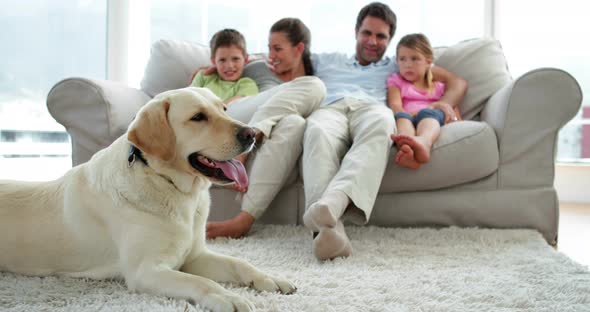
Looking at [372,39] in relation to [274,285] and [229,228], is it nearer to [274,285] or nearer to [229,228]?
[229,228]

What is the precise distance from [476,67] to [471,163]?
898 mm

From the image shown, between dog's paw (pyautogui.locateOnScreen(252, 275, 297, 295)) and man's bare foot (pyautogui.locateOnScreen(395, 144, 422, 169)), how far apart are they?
924mm

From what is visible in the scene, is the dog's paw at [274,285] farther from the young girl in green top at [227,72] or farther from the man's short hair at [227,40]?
the man's short hair at [227,40]

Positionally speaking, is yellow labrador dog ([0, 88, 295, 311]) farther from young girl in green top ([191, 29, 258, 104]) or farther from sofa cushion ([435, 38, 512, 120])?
sofa cushion ([435, 38, 512, 120])

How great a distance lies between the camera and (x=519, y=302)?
1266 millimetres

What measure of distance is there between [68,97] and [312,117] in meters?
1.12

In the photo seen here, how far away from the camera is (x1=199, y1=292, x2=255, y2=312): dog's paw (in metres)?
1.12

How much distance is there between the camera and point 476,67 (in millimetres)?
2846

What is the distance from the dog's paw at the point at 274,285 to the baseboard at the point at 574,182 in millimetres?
3273

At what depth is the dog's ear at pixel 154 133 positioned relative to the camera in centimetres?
129

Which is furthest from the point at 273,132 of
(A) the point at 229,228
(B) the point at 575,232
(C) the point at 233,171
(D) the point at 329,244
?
(B) the point at 575,232

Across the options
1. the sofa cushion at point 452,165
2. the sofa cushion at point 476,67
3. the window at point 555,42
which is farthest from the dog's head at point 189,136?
the window at point 555,42

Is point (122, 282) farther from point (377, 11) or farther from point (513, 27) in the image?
point (513, 27)

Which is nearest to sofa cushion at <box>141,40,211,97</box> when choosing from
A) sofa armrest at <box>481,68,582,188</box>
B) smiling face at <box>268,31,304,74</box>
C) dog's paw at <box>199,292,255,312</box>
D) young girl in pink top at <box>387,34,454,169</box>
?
smiling face at <box>268,31,304,74</box>
